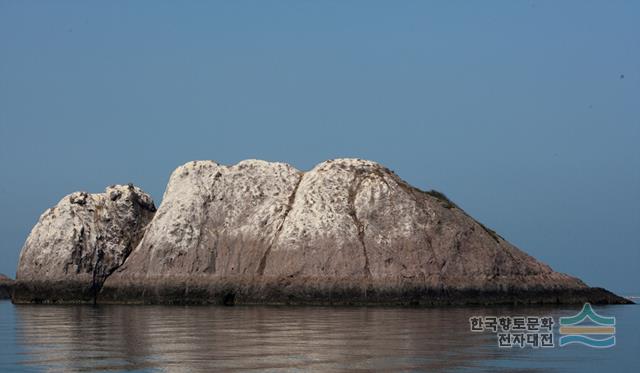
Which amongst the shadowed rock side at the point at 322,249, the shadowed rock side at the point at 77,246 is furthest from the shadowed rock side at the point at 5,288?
the shadowed rock side at the point at 322,249

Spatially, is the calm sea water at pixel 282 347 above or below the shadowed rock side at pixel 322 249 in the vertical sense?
below

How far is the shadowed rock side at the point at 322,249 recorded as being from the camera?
7119 centimetres

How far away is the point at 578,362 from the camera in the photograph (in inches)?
1193

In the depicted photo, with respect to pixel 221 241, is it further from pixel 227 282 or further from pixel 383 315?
pixel 383 315

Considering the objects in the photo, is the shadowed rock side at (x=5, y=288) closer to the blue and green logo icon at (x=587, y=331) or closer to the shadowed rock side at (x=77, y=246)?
the shadowed rock side at (x=77, y=246)

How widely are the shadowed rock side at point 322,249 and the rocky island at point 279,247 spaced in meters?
0.09

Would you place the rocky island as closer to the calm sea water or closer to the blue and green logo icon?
the blue and green logo icon

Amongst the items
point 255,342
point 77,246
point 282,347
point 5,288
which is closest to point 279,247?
point 77,246

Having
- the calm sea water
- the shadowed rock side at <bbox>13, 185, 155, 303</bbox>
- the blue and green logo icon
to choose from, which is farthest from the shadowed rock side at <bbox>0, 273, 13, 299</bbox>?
the blue and green logo icon

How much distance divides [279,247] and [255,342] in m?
38.9

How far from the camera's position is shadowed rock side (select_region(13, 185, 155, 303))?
79.8m

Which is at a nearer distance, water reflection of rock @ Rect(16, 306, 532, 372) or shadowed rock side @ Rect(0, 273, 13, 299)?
water reflection of rock @ Rect(16, 306, 532, 372)

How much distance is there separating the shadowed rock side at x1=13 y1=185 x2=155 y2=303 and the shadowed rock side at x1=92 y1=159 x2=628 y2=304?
10.7 feet

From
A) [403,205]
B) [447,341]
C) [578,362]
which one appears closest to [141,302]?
[403,205]
